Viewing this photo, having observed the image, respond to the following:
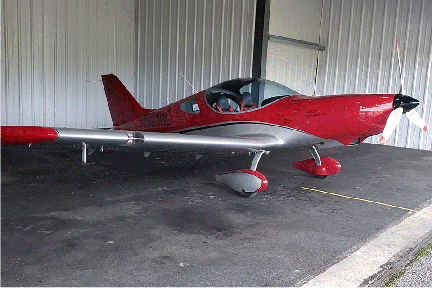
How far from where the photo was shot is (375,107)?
184 inches

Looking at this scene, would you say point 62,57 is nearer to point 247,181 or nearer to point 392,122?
point 247,181

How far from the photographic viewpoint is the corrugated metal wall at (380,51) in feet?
34.1

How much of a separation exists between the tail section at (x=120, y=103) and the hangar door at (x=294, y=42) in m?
4.55

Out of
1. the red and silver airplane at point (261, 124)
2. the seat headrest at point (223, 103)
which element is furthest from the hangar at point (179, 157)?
the seat headrest at point (223, 103)

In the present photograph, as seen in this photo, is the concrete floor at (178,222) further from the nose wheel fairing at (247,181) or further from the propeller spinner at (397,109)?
the propeller spinner at (397,109)

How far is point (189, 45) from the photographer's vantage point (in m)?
11.6

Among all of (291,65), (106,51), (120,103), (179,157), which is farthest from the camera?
(106,51)

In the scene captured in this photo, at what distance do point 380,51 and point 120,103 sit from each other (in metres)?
7.75

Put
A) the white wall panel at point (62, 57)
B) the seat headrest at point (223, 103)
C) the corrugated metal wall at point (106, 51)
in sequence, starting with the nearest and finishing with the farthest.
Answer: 1. the seat headrest at point (223, 103)
2. the white wall panel at point (62, 57)
3. the corrugated metal wall at point (106, 51)

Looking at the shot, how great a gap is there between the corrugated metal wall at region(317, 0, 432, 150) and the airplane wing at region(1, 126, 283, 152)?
23.6 ft

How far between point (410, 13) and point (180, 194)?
9.10m

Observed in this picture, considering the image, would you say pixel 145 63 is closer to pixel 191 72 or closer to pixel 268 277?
pixel 191 72

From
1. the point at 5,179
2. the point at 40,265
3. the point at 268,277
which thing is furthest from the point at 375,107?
the point at 5,179

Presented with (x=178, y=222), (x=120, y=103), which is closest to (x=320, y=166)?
(x=178, y=222)
